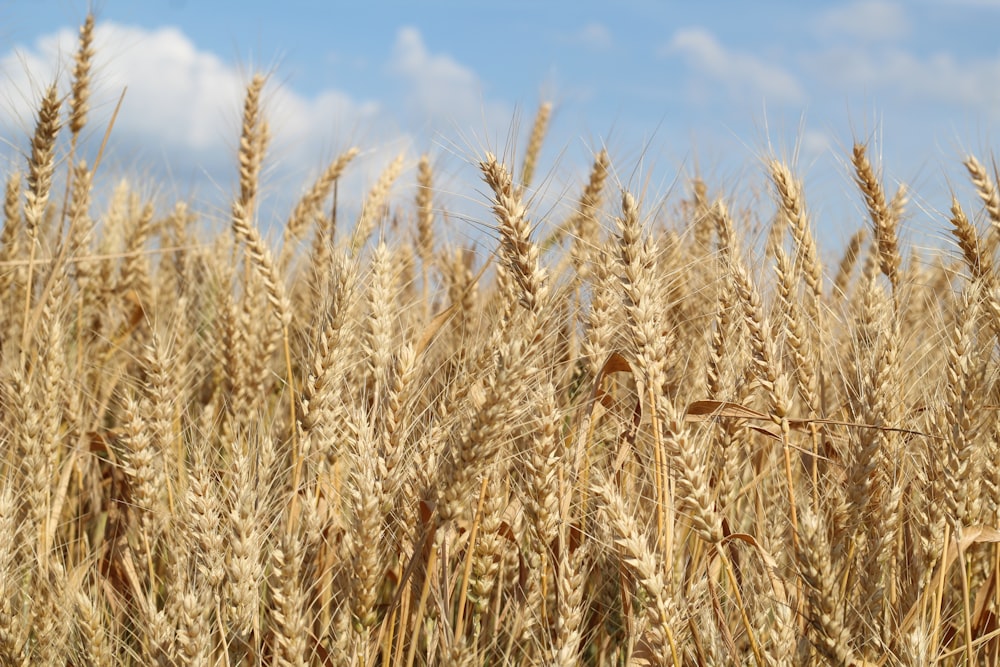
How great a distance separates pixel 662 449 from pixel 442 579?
57 cm

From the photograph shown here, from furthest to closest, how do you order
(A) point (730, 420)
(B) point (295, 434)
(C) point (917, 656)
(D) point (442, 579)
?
(B) point (295, 434)
(A) point (730, 420)
(D) point (442, 579)
(C) point (917, 656)

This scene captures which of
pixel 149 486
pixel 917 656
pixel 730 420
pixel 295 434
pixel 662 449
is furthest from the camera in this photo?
pixel 295 434

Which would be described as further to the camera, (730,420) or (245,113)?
(245,113)

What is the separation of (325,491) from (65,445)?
1.43 meters

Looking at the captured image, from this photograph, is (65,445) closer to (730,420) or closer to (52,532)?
(52,532)

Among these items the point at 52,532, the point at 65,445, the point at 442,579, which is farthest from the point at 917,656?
the point at 65,445

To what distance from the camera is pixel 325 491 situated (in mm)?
2238

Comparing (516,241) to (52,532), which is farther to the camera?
(52,532)

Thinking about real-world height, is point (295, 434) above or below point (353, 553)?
above

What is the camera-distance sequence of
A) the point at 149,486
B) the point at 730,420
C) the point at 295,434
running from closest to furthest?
the point at 730,420 → the point at 149,486 → the point at 295,434

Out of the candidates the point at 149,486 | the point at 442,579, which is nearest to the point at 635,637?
the point at 442,579

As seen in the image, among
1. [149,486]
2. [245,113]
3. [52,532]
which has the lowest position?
[52,532]

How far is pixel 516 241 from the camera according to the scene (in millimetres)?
1761

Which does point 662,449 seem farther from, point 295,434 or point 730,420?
point 295,434
